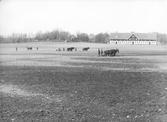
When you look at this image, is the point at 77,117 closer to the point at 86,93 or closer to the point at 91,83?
the point at 86,93

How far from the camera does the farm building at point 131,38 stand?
112438mm

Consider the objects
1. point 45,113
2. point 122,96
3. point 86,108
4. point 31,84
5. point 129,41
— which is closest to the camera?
point 45,113

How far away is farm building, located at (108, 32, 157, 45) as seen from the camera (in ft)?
369

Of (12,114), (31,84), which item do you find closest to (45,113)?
(12,114)

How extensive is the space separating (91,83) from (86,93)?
7.04 feet

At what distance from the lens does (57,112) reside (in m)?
6.59

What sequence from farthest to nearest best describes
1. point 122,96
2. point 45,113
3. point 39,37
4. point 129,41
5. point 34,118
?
point 39,37 → point 129,41 → point 122,96 → point 45,113 → point 34,118

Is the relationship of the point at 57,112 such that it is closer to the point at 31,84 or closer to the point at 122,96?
the point at 122,96

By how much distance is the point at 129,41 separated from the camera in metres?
113

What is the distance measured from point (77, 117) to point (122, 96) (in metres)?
2.77

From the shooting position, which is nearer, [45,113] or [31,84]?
[45,113]

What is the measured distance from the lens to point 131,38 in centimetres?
11244

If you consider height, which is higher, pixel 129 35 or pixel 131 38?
pixel 129 35

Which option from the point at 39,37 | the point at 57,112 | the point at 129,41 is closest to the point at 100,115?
the point at 57,112
